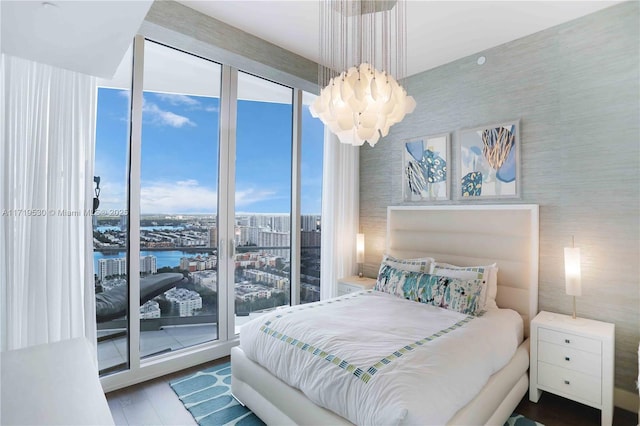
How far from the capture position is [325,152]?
392 centimetres

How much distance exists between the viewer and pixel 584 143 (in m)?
2.53

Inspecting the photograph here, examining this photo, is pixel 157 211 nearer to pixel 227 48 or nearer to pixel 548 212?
pixel 227 48

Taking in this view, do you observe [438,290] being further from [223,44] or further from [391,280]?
[223,44]

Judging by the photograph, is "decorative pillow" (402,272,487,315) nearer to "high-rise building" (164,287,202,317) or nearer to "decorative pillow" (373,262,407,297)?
"decorative pillow" (373,262,407,297)

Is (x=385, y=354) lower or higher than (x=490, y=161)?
lower

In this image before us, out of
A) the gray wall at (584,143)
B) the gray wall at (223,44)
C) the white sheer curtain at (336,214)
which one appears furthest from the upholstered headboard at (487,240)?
the gray wall at (223,44)

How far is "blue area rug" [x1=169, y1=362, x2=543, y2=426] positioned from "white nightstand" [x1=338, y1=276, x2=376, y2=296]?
4.90ft

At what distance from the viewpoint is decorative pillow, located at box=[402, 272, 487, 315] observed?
248cm

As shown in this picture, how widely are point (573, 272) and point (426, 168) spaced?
5.34ft

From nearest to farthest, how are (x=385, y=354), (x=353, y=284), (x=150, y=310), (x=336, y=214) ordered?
1. (x=385, y=354)
2. (x=150, y=310)
3. (x=353, y=284)
4. (x=336, y=214)

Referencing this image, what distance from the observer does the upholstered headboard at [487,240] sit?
273 centimetres

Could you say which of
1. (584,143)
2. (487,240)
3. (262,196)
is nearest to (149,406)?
(262,196)

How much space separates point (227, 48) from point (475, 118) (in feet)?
7.82

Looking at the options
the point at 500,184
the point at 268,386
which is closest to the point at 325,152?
the point at 500,184
